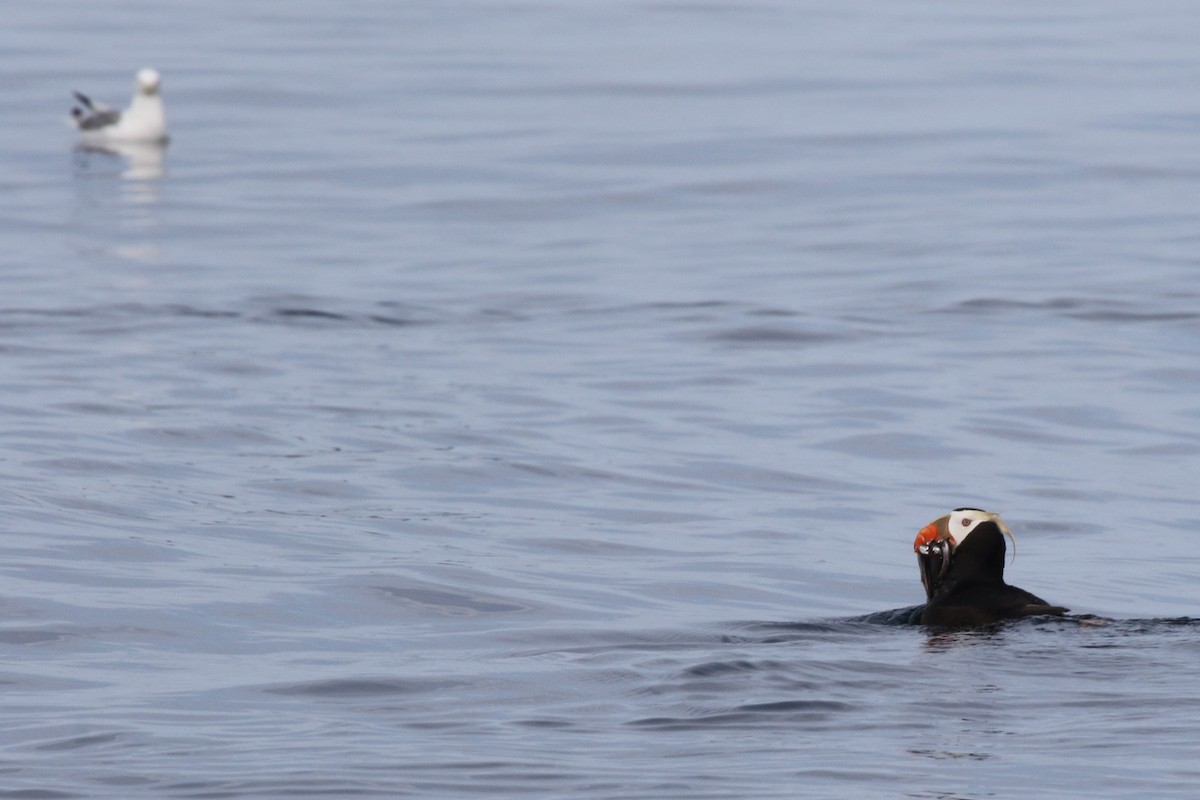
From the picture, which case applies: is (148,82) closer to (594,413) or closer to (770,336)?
(770,336)

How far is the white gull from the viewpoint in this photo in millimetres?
A: 31094

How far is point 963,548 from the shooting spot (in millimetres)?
10484

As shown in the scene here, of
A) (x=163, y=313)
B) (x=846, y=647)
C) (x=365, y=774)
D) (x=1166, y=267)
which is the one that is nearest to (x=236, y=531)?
(x=846, y=647)

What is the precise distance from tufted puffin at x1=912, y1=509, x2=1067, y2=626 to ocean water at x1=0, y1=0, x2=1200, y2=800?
292mm

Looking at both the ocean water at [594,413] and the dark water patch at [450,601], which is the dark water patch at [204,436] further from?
Result: the dark water patch at [450,601]

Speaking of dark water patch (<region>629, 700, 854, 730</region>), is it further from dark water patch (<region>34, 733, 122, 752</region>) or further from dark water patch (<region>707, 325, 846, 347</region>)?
dark water patch (<region>707, 325, 846, 347</region>)

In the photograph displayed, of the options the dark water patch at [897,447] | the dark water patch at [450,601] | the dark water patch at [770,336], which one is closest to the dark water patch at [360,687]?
the dark water patch at [450,601]

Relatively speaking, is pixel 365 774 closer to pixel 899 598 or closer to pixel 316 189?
pixel 899 598

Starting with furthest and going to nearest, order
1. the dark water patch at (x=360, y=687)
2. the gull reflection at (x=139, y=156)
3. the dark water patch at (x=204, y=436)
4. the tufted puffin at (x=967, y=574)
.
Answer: the gull reflection at (x=139, y=156)
the dark water patch at (x=204, y=436)
the tufted puffin at (x=967, y=574)
the dark water patch at (x=360, y=687)

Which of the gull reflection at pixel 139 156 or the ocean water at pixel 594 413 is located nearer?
the ocean water at pixel 594 413

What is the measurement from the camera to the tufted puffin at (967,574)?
1027 centimetres

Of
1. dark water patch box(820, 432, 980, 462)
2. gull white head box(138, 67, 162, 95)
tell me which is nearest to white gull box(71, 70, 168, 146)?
gull white head box(138, 67, 162, 95)

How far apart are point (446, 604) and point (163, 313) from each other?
10.6 metres

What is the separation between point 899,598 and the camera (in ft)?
40.1
